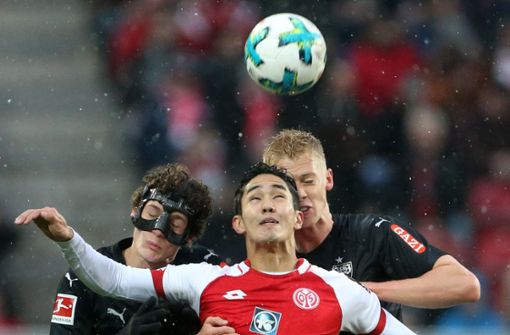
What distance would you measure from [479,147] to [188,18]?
8.51ft

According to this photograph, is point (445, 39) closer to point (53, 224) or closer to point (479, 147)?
point (479, 147)

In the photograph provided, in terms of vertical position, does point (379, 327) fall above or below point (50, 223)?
below

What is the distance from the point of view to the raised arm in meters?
3.90

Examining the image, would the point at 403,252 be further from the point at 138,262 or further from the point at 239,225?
the point at 138,262

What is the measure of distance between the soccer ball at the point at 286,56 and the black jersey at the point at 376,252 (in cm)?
91

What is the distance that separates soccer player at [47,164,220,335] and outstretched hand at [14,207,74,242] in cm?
56

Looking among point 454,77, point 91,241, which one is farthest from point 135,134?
point 454,77

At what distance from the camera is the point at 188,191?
188 inches

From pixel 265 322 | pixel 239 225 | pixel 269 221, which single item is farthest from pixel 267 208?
pixel 265 322

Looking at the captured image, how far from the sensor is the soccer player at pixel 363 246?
15.0ft

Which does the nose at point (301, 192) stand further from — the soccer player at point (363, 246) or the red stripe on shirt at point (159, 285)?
the red stripe on shirt at point (159, 285)

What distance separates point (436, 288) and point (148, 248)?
1.26 meters

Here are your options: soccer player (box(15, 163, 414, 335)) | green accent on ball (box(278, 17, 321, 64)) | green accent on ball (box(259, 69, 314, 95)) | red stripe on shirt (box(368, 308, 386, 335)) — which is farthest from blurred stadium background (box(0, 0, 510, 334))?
red stripe on shirt (box(368, 308, 386, 335))

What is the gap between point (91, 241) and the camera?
27.2 feet
